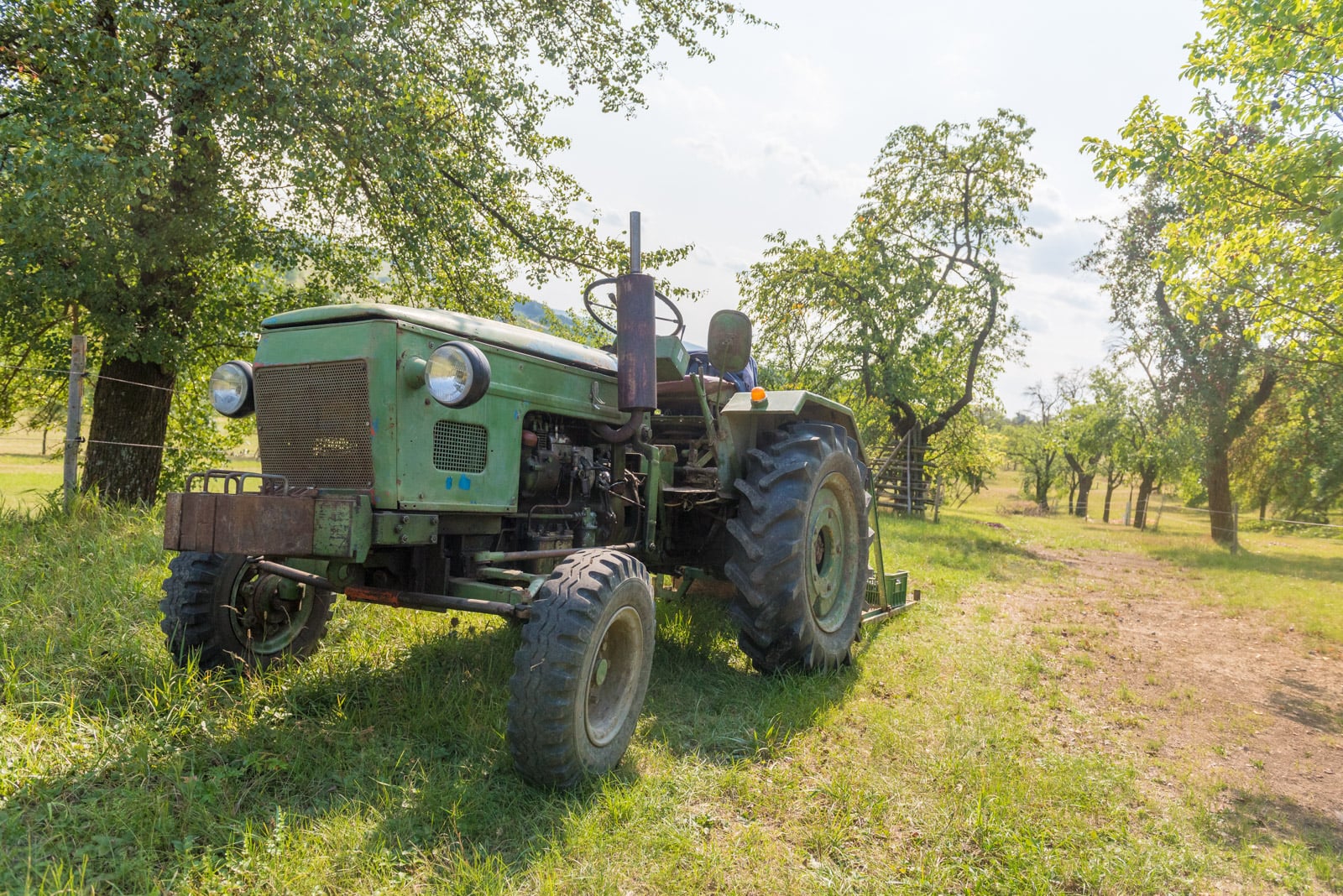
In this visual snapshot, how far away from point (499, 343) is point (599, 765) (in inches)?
70.2

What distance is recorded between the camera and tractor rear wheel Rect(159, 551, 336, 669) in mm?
3443

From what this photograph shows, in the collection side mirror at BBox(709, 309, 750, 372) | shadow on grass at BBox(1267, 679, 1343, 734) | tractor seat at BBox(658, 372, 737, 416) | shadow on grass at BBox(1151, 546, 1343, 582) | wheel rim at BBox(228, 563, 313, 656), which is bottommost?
shadow on grass at BBox(1267, 679, 1343, 734)

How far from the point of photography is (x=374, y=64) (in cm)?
643

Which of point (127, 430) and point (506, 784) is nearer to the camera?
point (506, 784)

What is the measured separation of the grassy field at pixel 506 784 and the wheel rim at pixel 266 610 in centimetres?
23

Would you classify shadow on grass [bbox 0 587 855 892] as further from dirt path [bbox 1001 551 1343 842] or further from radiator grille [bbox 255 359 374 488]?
dirt path [bbox 1001 551 1343 842]

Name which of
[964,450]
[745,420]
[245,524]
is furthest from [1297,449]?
[245,524]

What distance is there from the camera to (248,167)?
283 inches

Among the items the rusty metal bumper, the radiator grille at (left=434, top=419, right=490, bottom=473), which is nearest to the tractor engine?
the radiator grille at (left=434, top=419, right=490, bottom=473)

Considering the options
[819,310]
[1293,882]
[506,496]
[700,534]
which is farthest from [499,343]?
[819,310]

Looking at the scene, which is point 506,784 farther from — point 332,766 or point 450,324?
point 450,324

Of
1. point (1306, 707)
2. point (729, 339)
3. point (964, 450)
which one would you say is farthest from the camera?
point (964, 450)

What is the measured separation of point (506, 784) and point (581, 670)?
0.53 meters

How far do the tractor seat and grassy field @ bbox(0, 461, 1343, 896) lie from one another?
5.04ft
